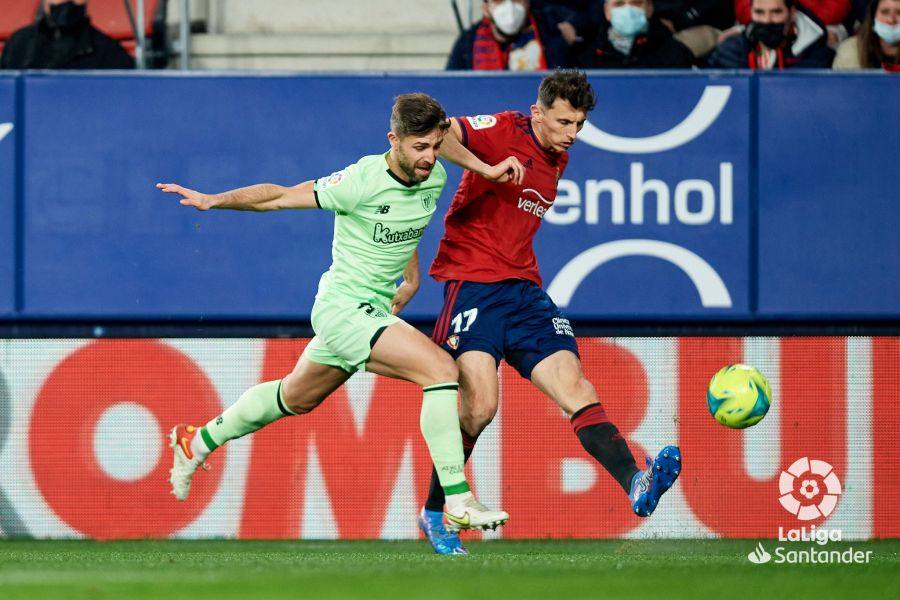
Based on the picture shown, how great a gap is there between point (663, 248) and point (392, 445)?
189cm

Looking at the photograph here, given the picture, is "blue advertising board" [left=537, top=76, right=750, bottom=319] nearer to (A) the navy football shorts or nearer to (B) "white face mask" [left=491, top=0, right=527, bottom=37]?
(B) "white face mask" [left=491, top=0, right=527, bottom=37]

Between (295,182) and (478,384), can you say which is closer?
(478,384)

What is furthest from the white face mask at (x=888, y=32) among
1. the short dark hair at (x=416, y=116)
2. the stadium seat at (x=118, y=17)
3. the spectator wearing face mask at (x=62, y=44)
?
the stadium seat at (x=118, y=17)

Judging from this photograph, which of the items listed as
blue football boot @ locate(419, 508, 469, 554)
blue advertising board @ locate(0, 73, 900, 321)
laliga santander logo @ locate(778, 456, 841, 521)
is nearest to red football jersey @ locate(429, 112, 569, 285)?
blue football boot @ locate(419, 508, 469, 554)

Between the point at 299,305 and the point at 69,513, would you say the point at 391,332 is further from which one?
the point at 69,513

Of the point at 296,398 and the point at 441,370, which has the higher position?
the point at 441,370

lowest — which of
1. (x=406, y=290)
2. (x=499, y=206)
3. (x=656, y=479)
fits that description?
(x=656, y=479)

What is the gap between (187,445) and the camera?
743 centimetres

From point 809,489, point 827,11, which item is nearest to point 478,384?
point 809,489

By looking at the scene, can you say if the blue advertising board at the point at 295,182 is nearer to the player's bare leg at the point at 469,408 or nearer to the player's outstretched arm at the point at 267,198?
the player's bare leg at the point at 469,408

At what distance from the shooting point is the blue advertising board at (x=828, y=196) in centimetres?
860

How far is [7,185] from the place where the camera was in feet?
28.2

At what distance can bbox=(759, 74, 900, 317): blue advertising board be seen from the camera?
28.2ft

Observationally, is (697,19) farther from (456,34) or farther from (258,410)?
(258,410)
